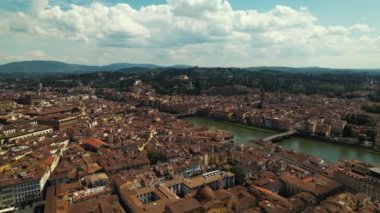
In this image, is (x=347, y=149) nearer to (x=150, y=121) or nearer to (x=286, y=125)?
(x=286, y=125)

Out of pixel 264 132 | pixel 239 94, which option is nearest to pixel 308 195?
pixel 264 132

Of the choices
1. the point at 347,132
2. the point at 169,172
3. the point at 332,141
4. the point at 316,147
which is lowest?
the point at 316,147

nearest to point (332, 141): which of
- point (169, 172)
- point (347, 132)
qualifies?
point (347, 132)

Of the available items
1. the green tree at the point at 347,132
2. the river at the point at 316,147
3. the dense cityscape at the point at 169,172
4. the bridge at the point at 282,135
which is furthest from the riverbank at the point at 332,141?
the green tree at the point at 347,132

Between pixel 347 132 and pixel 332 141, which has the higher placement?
pixel 347 132

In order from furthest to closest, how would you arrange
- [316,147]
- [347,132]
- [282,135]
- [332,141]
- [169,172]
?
1. [282,135]
2. [347,132]
3. [332,141]
4. [316,147]
5. [169,172]

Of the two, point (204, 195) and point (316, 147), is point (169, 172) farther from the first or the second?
point (316, 147)

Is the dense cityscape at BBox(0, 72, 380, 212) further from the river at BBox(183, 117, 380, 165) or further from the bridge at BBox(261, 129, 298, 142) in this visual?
the river at BBox(183, 117, 380, 165)

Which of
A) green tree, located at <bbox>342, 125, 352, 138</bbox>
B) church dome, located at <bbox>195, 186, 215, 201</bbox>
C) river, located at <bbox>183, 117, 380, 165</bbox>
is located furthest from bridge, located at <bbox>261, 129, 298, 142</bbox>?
church dome, located at <bbox>195, 186, 215, 201</bbox>

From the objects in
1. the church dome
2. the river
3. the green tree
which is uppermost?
the church dome

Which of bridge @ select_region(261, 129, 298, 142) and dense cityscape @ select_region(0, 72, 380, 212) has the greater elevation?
dense cityscape @ select_region(0, 72, 380, 212)

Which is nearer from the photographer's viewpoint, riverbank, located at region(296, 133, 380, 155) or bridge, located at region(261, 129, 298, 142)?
riverbank, located at region(296, 133, 380, 155)
